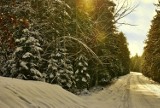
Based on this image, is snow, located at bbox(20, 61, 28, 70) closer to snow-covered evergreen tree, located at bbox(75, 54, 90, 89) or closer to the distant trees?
snow-covered evergreen tree, located at bbox(75, 54, 90, 89)

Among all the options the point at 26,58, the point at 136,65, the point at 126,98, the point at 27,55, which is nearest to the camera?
the point at 27,55

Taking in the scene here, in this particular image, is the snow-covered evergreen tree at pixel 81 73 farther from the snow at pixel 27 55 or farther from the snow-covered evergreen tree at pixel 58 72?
the snow at pixel 27 55

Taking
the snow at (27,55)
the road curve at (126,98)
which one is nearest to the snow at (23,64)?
the snow at (27,55)

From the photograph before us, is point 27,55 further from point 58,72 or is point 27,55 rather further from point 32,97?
point 32,97

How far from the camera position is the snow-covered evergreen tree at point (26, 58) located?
1902cm

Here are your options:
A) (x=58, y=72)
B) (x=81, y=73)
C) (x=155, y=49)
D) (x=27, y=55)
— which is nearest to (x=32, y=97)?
(x=27, y=55)

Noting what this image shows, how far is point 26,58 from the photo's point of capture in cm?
1927

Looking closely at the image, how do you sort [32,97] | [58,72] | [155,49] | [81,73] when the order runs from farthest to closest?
[155,49] → [81,73] → [58,72] → [32,97]

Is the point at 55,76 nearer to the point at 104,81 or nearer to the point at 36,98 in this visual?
the point at 36,98

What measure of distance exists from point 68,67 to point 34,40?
13.7 ft

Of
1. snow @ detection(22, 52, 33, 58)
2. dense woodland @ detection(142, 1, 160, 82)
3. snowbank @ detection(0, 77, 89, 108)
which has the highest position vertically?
dense woodland @ detection(142, 1, 160, 82)

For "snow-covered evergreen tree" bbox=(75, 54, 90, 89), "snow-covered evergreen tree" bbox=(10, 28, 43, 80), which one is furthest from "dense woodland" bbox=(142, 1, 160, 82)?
"snow-covered evergreen tree" bbox=(10, 28, 43, 80)

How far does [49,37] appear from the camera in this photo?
19625mm

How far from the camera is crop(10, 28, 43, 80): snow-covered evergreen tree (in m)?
19.0
